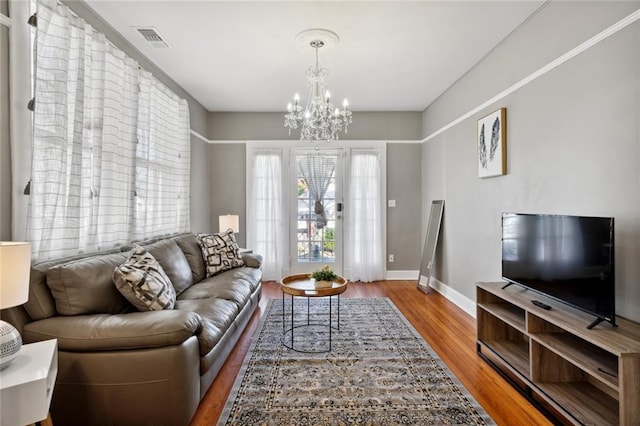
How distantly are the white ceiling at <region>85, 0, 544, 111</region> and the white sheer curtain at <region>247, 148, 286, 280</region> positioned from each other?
3.87 ft

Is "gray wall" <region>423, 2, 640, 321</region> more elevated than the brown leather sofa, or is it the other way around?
"gray wall" <region>423, 2, 640, 321</region>

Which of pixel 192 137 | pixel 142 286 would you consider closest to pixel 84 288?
pixel 142 286

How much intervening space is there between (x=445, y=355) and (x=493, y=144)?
1977mm

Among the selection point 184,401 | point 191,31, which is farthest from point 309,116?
point 184,401

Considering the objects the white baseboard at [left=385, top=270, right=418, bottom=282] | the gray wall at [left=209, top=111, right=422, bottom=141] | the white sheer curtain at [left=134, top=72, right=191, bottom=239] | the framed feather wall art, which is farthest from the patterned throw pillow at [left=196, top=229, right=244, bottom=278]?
the framed feather wall art

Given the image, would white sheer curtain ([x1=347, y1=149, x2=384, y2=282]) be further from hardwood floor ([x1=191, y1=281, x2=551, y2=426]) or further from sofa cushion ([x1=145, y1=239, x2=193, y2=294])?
sofa cushion ([x1=145, y1=239, x2=193, y2=294])

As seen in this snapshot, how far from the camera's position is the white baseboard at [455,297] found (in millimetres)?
3658

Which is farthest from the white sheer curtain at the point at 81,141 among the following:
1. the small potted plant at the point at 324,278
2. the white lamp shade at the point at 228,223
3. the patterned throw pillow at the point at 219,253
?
the small potted plant at the point at 324,278

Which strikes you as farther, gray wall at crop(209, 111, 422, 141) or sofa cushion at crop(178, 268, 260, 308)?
gray wall at crop(209, 111, 422, 141)

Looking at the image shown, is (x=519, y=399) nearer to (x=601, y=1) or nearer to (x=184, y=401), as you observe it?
(x=184, y=401)

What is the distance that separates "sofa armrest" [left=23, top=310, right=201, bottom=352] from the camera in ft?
5.68

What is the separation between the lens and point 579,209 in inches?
86.0

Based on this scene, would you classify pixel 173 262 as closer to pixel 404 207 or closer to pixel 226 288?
pixel 226 288

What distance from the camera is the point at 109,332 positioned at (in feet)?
5.73
